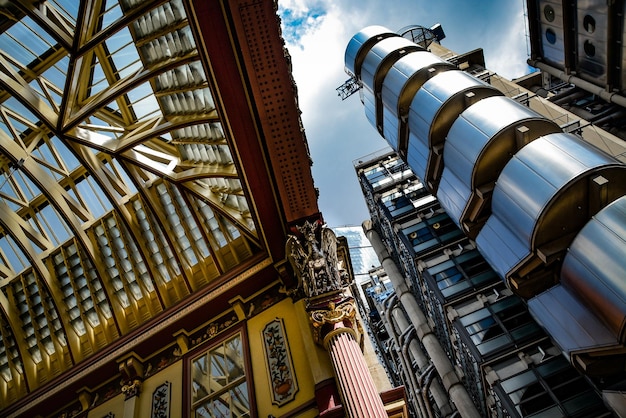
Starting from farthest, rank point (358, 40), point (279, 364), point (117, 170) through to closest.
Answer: point (358, 40), point (117, 170), point (279, 364)

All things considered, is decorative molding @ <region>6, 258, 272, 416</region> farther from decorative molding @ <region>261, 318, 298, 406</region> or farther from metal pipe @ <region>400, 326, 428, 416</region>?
metal pipe @ <region>400, 326, 428, 416</region>

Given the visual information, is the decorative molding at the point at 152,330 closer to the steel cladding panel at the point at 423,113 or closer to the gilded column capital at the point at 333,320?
the gilded column capital at the point at 333,320

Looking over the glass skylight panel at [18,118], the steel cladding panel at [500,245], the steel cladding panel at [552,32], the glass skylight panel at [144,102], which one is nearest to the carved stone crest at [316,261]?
the glass skylight panel at [144,102]

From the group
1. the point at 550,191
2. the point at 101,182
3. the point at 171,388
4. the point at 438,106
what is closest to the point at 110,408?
the point at 171,388

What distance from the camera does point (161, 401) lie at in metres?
12.2

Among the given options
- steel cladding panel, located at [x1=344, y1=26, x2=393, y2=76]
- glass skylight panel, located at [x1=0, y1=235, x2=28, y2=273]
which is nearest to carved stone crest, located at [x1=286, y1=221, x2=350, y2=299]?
glass skylight panel, located at [x1=0, y1=235, x2=28, y2=273]

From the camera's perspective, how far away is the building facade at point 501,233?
44.0ft

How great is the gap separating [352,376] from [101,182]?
9973 millimetres

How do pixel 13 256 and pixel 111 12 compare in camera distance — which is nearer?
pixel 111 12

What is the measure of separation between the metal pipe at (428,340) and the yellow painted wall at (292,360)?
1689cm

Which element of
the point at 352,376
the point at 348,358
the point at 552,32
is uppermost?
the point at 552,32

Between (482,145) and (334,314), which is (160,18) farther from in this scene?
(482,145)

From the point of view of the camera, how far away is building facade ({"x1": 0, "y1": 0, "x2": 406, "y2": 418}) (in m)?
10.1

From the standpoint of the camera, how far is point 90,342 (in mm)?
14992
